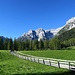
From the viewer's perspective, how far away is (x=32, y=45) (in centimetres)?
19488

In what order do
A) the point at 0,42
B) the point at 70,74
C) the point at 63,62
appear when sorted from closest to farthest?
the point at 70,74 < the point at 63,62 < the point at 0,42

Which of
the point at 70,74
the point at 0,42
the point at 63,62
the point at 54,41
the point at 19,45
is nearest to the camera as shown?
the point at 70,74

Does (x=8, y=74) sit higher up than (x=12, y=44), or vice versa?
(x=12, y=44)

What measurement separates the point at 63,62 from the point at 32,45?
162 metres

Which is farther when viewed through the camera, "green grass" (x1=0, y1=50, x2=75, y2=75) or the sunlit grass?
the sunlit grass

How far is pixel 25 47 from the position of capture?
191 metres

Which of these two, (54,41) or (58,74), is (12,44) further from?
(58,74)

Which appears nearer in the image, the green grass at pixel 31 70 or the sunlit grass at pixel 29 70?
the green grass at pixel 31 70

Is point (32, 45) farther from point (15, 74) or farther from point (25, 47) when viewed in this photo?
point (15, 74)

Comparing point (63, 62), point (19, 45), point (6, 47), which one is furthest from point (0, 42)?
point (63, 62)

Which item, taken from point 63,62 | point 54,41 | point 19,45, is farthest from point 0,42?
point 63,62

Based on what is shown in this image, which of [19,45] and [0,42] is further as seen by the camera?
[19,45]

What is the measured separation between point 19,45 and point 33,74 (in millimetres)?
161895

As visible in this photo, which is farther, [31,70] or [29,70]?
[29,70]
